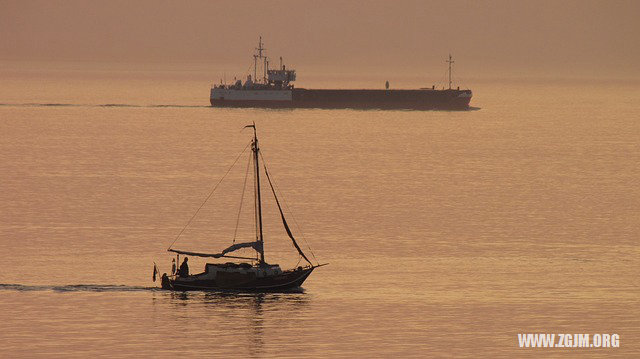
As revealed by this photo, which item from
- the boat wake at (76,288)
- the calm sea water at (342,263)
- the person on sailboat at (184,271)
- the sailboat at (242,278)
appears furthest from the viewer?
the person on sailboat at (184,271)

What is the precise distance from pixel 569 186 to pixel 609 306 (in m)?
65.4

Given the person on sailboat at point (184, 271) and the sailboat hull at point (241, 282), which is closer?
the sailboat hull at point (241, 282)

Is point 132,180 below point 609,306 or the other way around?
the other way around

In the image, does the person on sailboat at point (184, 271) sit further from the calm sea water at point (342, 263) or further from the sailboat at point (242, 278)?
the calm sea water at point (342, 263)

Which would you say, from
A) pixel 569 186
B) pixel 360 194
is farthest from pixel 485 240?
pixel 569 186

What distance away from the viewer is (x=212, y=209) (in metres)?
115

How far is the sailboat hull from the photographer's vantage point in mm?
78125

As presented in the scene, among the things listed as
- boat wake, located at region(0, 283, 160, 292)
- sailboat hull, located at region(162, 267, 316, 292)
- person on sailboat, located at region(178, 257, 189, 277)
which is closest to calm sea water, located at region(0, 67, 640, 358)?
boat wake, located at region(0, 283, 160, 292)

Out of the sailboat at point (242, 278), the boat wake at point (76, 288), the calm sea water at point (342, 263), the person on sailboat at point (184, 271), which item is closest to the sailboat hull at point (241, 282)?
the sailboat at point (242, 278)

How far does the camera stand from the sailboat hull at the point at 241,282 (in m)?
78.1

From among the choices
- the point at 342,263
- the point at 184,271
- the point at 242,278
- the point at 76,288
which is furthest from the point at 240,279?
the point at 342,263

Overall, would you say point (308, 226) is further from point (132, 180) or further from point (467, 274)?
point (132, 180)

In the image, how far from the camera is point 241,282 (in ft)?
256

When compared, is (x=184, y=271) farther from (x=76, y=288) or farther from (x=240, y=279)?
(x=76, y=288)
